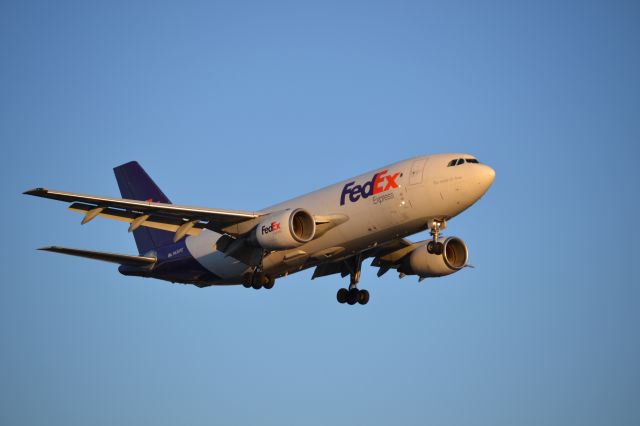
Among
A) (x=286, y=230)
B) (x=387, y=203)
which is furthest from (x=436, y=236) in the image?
(x=286, y=230)

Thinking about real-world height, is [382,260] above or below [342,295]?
above

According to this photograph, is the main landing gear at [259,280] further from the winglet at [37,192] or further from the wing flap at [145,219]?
the winglet at [37,192]

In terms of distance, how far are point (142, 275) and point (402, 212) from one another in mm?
14500

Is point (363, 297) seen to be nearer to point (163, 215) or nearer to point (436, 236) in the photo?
point (436, 236)

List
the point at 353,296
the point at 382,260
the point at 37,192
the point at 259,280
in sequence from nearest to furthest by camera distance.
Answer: the point at 37,192
the point at 259,280
the point at 353,296
the point at 382,260

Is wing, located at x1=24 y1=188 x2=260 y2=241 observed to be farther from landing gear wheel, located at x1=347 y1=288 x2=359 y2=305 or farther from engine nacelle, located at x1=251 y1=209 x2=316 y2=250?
landing gear wheel, located at x1=347 y1=288 x2=359 y2=305

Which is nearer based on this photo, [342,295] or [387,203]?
[387,203]

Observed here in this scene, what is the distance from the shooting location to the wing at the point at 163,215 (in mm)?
38500

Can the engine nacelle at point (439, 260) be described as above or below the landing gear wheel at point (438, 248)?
above

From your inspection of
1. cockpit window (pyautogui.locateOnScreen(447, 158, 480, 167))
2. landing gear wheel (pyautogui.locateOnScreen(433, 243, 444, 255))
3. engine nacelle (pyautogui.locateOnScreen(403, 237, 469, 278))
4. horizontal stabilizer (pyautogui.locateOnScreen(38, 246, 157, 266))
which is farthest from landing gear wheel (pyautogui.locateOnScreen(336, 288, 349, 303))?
cockpit window (pyautogui.locateOnScreen(447, 158, 480, 167))

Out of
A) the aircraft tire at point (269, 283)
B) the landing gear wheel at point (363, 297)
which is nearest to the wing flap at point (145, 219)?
the aircraft tire at point (269, 283)

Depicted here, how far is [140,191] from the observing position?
51.4m

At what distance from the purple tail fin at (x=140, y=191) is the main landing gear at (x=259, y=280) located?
7.51 metres

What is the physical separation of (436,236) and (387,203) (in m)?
2.53
